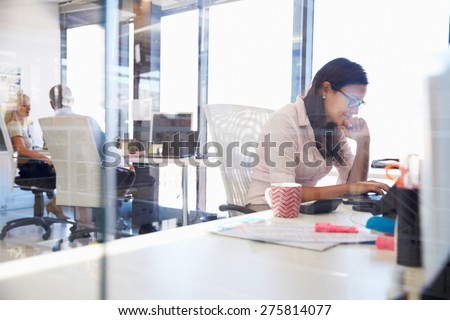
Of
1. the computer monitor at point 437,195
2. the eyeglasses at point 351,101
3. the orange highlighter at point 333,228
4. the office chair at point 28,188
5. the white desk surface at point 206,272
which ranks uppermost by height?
the eyeglasses at point 351,101

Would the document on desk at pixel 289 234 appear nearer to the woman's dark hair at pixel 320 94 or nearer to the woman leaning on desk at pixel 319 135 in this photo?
the woman leaning on desk at pixel 319 135

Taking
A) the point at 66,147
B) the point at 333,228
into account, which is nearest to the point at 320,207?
the point at 333,228

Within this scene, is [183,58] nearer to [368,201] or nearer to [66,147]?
[66,147]

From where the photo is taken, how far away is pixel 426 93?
2.08 feet

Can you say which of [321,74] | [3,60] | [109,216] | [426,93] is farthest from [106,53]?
[3,60]

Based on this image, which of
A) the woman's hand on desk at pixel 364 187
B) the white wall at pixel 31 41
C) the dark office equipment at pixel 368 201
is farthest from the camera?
the white wall at pixel 31 41

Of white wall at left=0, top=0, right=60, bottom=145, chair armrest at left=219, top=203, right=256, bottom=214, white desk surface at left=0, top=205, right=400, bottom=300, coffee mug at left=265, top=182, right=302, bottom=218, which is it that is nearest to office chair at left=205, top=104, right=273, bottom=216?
chair armrest at left=219, top=203, right=256, bottom=214

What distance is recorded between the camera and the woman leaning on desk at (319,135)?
5.40 feet

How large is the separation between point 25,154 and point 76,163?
187cm

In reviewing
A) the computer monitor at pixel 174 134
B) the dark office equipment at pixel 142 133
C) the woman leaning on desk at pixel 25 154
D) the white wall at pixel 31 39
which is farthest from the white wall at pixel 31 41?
the computer monitor at pixel 174 134

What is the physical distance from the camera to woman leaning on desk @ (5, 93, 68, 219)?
2.98 meters

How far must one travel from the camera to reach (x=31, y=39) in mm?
4215

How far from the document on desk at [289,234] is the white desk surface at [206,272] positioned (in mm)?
29
